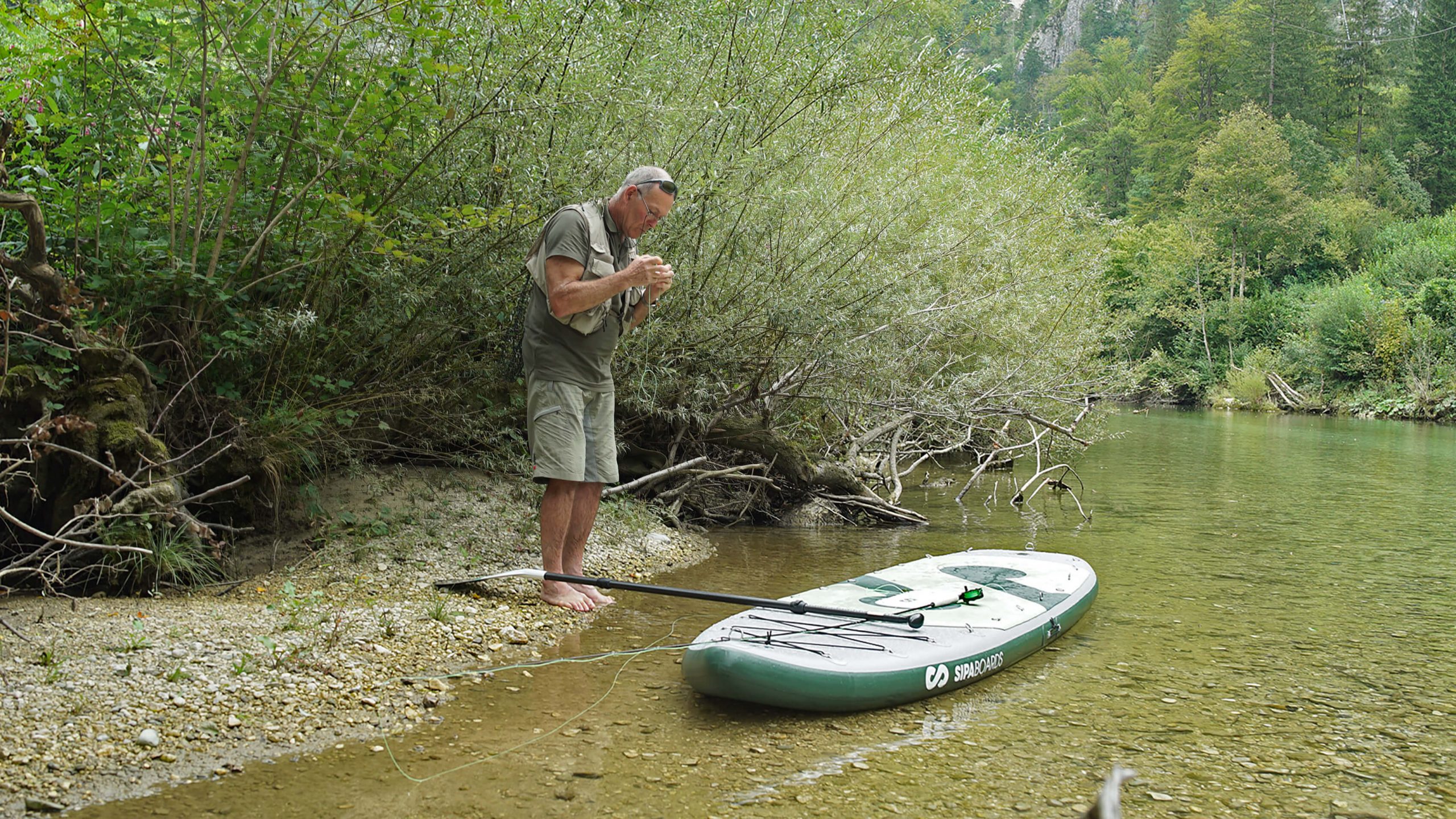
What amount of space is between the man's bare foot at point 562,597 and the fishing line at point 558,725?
1.41 feet

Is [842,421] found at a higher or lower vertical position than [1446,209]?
lower

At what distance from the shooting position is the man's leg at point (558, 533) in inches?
168

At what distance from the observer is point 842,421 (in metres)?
8.13

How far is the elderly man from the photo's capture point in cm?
402

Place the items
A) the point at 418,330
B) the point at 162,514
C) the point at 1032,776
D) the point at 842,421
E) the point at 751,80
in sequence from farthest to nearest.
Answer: the point at 842,421, the point at 751,80, the point at 418,330, the point at 162,514, the point at 1032,776

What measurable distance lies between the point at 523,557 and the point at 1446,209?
46323 mm

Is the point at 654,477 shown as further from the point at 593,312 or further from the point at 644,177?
the point at 644,177

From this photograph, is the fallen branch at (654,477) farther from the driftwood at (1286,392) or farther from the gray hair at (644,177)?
the driftwood at (1286,392)

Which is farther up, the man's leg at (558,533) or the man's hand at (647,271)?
the man's hand at (647,271)

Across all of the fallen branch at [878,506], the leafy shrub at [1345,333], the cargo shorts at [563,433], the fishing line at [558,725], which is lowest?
the fishing line at [558,725]

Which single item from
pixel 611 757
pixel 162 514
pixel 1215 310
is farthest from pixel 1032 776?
pixel 1215 310

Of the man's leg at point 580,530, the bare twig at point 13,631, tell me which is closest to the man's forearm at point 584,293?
the man's leg at point 580,530

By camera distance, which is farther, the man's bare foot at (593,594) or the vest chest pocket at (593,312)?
the man's bare foot at (593,594)

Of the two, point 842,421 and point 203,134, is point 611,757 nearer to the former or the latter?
point 203,134
